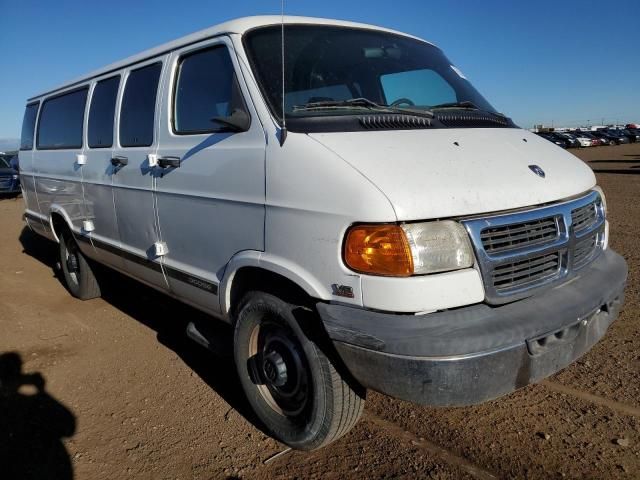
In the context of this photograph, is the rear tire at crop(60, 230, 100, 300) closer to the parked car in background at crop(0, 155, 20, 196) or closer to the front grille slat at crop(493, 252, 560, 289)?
the front grille slat at crop(493, 252, 560, 289)

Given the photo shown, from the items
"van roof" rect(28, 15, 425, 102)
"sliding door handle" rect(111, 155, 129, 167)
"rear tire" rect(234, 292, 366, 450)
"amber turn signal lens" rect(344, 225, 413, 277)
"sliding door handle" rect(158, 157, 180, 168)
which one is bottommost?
"rear tire" rect(234, 292, 366, 450)

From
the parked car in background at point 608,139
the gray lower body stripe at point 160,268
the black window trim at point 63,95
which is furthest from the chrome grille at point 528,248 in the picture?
the parked car in background at point 608,139

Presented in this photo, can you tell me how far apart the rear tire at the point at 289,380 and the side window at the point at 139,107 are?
64.8 inches

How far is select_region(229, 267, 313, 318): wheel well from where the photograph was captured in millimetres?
2543

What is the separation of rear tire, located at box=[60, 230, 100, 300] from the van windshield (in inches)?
141

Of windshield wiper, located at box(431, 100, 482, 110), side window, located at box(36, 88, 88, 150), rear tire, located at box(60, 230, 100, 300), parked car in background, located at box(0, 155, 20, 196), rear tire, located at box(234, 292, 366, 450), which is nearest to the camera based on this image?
→ rear tire, located at box(234, 292, 366, 450)

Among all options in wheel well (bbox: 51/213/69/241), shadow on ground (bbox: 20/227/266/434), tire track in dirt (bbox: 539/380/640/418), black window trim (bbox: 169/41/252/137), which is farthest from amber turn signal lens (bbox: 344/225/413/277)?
wheel well (bbox: 51/213/69/241)

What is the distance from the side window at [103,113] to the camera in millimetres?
4227

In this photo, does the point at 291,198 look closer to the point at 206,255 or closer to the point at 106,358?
the point at 206,255

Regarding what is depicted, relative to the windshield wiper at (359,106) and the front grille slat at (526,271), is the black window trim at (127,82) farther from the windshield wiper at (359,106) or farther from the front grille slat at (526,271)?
the front grille slat at (526,271)

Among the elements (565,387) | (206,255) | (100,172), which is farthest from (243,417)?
(100,172)

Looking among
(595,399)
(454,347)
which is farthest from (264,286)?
(595,399)

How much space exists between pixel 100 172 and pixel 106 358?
5.14 ft

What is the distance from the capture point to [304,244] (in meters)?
2.39
